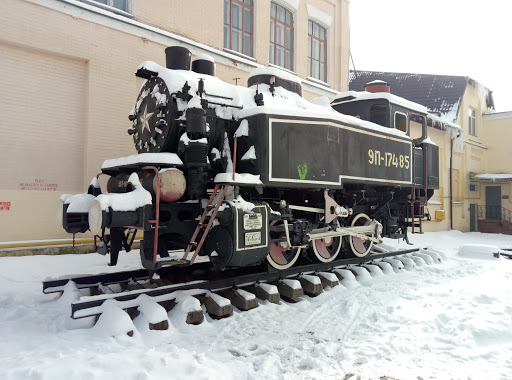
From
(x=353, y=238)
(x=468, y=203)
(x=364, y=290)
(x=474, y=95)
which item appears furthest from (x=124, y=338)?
(x=474, y=95)

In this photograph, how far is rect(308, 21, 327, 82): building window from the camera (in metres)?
13.4

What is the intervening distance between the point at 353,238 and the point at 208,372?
14.2ft

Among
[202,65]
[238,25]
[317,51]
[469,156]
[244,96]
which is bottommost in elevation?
[244,96]

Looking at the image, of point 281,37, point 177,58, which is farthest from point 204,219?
point 281,37

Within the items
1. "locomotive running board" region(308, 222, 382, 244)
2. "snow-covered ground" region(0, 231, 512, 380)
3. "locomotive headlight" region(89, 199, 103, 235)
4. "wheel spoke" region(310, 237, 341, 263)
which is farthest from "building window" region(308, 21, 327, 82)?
"locomotive headlight" region(89, 199, 103, 235)

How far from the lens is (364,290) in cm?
526

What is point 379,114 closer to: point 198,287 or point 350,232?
point 350,232

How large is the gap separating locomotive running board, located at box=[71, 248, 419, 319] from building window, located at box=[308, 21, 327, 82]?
899cm

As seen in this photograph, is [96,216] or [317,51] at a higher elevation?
[317,51]

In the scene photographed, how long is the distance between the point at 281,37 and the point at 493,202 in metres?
17.4

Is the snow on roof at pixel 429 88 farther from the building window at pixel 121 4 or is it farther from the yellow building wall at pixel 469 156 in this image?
the building window at pixel 121 4

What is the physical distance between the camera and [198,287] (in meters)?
4.42

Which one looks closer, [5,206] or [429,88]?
[5,206]

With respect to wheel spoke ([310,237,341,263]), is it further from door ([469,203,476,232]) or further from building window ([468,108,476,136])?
building window ([468,108,476,136])
